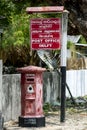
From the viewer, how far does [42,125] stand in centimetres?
1130

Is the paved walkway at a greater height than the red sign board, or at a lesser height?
lesser

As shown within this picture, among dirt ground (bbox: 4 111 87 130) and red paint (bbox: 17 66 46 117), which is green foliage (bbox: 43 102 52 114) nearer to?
dirt ground (bbox: 4 111 87 130)

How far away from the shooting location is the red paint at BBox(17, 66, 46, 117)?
36.8 feet

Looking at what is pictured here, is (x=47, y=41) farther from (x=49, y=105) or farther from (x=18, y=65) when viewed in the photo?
(x=18, y=65)

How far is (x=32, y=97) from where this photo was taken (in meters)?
11.3

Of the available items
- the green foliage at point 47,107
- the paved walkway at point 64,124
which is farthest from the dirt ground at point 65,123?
the green foliage at point 47,107

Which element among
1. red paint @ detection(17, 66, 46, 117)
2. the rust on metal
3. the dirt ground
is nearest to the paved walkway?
the dirt ground

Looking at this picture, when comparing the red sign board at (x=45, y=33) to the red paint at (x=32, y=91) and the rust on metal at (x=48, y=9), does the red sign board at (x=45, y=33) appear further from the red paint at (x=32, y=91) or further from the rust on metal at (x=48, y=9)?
the red paint at (x=32, y=91)

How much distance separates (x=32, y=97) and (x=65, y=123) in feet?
4.03

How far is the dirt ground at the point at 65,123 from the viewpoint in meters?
11.2

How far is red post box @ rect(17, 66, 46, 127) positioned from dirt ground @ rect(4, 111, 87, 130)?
0.63ft

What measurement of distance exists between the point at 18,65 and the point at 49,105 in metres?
3.79

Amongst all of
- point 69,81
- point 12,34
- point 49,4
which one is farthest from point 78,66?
point 49,4

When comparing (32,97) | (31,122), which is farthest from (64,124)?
(32,97)
